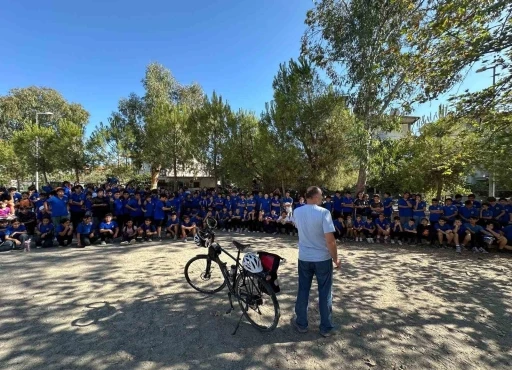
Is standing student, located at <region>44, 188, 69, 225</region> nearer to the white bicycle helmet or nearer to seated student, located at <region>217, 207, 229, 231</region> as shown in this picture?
seated student, located at <region>217, 207, 229, 231</region>

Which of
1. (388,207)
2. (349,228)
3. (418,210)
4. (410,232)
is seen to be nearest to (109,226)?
(349,228)

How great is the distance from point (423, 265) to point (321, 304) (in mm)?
4287

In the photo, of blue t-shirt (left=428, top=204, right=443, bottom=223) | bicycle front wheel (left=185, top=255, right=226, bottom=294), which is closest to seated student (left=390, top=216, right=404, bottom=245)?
blue t-shirt (left=428, top=204, right=443, bottom=223)

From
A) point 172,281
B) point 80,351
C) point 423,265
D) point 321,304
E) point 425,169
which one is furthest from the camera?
point 425,169

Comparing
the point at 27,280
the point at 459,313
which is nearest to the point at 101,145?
the point at 27,280

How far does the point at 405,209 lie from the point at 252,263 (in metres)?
7.69

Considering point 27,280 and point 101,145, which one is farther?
point 101,145

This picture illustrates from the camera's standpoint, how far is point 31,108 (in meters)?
36.2

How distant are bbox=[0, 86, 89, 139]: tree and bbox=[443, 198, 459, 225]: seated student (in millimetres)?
40369

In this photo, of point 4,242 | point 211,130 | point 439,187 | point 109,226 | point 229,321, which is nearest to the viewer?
point 229,321

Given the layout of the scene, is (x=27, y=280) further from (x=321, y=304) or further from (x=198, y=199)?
(x=198, y=199)

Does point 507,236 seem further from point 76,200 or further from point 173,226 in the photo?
point 76,200

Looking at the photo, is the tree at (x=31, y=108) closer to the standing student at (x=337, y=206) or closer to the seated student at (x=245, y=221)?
the seated student at (x=245, y=221)

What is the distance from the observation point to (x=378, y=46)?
11.5 m
